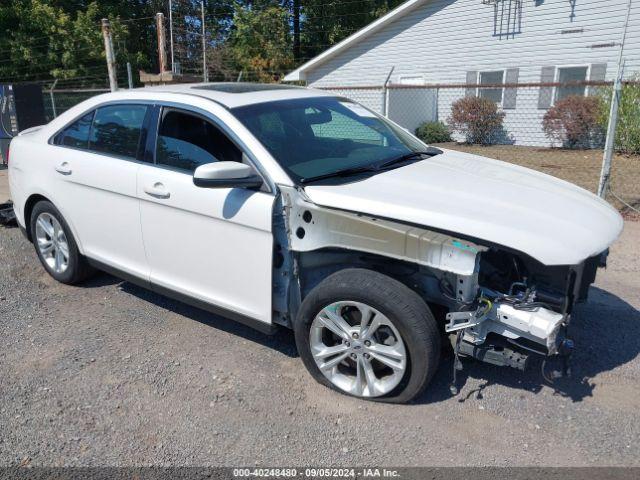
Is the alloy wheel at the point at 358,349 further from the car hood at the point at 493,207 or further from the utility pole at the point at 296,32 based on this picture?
the utility pole at the point at 296,32

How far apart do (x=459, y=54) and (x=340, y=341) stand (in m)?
15.3

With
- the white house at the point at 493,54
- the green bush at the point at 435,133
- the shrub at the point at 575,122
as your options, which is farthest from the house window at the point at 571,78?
the green bush at the point at 435,133

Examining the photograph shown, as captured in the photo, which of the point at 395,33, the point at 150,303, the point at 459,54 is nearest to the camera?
the point at 150,303

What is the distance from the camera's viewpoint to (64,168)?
4504mm

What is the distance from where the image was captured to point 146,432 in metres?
3.08

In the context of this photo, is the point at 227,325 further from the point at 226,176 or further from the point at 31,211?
the point at 31,211

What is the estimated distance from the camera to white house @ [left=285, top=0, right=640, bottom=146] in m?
14.3

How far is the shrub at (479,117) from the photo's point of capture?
52.2ft

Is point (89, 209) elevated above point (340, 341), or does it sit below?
above

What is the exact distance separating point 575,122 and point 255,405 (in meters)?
13.3

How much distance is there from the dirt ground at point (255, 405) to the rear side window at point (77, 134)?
1393 millimetres

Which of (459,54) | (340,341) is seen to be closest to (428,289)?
(340,341)

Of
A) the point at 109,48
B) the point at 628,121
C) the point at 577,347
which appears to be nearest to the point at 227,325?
the point at 577,347

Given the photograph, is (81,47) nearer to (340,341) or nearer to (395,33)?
(395,33)
